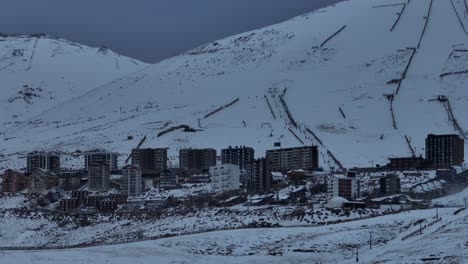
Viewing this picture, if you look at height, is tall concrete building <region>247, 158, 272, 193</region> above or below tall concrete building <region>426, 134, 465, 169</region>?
below

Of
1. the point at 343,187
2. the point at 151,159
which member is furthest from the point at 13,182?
the point at 343,187

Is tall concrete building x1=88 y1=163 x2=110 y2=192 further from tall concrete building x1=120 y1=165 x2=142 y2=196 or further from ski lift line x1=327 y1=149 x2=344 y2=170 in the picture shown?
ski lift line x1=327 y1=149 x2=344 y2=170

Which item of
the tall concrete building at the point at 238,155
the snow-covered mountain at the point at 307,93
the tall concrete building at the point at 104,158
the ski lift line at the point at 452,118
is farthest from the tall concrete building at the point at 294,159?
the ski lift line at the point at 452,118

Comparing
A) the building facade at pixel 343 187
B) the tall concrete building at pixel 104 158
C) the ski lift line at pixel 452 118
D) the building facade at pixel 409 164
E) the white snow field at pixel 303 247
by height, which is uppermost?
the ski lift line at pixel 452 118

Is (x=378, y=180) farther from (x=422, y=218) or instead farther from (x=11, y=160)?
(x=11, y=160)

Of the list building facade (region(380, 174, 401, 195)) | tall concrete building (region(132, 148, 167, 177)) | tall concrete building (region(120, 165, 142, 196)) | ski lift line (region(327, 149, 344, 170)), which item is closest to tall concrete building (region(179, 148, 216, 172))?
tall concrete building (region(132, 148, 167, 177))

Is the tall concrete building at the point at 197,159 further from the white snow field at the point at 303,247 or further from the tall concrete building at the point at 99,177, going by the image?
the white snow field at the point at 303,247

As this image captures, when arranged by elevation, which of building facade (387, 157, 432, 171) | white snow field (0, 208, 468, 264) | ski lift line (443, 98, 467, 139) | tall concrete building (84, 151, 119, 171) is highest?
ski lift line (443, 98, 467, 139)
